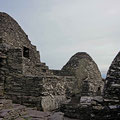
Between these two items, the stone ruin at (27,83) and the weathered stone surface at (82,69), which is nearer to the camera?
the stone ruin at (27,83)

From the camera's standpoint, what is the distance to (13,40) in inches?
434

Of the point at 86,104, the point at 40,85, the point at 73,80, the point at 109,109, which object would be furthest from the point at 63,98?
the point at 109,109

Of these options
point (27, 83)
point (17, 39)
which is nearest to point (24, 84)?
point (27, 83)

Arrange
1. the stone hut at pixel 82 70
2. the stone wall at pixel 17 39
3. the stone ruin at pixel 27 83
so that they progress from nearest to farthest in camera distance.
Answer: the stone ruin at pixel 27 83
the stone wall at pixel 17 39
the stone hut at pixel 82 70

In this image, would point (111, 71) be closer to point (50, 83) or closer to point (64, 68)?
point (50, 83)

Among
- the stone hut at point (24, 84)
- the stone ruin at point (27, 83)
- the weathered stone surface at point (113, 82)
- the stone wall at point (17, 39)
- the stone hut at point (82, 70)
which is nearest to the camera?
the weathered stone surface at point (113, 82)

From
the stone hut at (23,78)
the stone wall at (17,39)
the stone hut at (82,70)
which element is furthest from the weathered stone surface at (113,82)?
the stone hut at (82,70)

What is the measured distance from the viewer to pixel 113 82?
4.79 metres

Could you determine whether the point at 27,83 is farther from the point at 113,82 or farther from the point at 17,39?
the point at 113,82

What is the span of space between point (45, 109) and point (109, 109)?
13.6ft

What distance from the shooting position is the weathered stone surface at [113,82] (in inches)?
182

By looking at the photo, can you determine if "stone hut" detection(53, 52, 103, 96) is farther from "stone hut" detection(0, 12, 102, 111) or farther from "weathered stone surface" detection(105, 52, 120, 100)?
"weathered stone surface" detection(105, 52, 120, 100)

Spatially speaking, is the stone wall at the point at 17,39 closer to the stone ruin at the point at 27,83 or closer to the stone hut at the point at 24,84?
the stone ruin at the point at 27,83

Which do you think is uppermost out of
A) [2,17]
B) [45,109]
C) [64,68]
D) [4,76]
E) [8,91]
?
[2,17]
